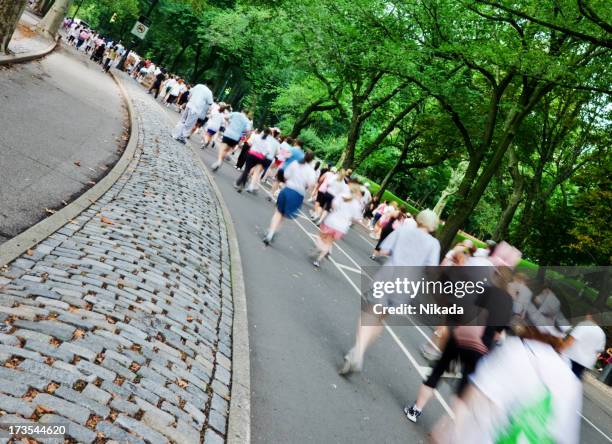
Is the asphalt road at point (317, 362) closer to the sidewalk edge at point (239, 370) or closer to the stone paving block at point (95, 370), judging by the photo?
the sidewalk edge at point (239, 370)

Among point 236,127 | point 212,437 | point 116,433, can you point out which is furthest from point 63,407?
point 236,127

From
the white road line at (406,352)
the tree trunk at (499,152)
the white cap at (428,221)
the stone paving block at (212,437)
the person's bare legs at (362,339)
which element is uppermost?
the tree trunk at (499,152)

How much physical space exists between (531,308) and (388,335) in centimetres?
Result: 252

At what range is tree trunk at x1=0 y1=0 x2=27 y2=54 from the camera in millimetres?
14227

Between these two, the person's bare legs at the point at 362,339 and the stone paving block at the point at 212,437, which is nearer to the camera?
the stone paving block at the point at 212,437

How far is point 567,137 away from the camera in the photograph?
24469 mm

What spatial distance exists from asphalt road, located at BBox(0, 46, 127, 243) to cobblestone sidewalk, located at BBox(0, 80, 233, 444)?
2.23 feet

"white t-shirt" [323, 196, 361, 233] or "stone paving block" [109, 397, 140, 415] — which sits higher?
"white t-shirt" [323, 196, 361, 233]

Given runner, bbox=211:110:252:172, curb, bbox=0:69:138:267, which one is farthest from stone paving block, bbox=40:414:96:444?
runner, bbox=211:110:252:172

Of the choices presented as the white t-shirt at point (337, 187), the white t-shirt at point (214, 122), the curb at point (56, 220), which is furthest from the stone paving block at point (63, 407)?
the white t-shirt at point (214, 122)

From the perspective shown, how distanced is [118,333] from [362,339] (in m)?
2.88

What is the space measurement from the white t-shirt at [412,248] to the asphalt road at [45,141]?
4.42 metres

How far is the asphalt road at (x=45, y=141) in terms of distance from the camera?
6465mm

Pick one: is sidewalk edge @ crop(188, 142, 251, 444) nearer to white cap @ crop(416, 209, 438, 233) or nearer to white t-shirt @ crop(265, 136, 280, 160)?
white cap @ crop(416, 209, 438, 233)
